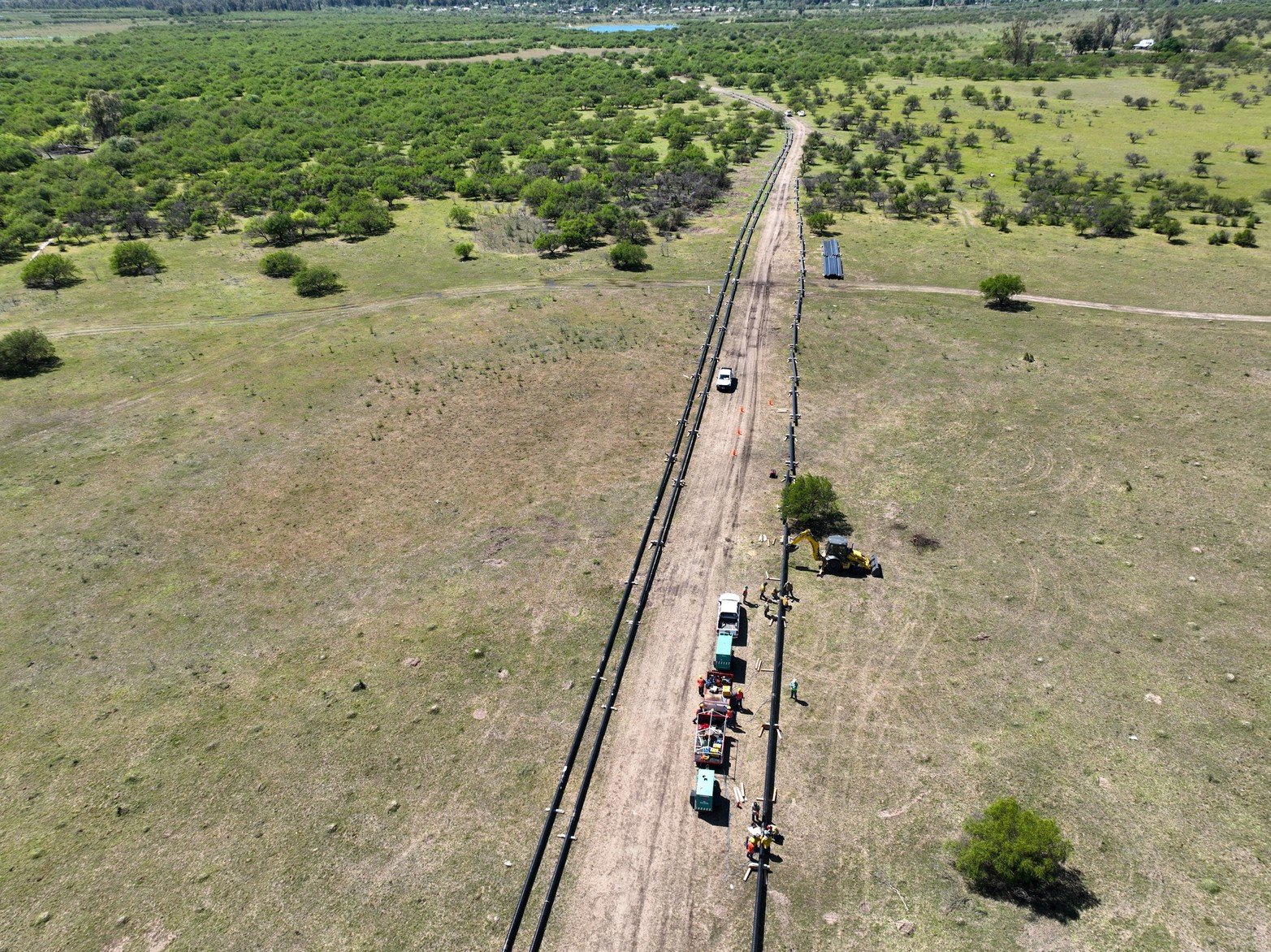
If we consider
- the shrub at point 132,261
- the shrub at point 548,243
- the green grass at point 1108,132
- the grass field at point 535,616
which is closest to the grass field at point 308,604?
the grass field at point 535,616

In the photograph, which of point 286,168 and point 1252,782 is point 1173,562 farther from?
point 286,168

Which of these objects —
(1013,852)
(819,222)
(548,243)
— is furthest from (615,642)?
(819,222)

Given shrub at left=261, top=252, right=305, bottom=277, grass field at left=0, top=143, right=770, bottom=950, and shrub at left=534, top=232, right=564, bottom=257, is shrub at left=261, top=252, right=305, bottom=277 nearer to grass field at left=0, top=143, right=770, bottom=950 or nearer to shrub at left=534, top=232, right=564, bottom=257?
grass field at left=0, top=143, right=770, bottom=950

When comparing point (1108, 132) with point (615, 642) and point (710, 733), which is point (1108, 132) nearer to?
point (615, 642)

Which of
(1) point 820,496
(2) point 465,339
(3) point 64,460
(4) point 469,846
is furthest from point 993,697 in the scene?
(3) point 64,460

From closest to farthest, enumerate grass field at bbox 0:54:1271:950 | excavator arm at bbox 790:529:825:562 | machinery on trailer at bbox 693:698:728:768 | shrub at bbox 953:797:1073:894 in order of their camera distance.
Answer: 1. shrub at bbox 953:797:1073:894
2. grass field at bbox 0:54:1271:950
3. machinery on trailer at bbox 693:698:728:768
4. excavator arm at bbox 790:529:825:562

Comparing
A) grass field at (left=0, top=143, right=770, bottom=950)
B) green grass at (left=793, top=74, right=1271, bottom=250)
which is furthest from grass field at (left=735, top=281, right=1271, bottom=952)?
green grass at (left=793, top=74, right=1271, bottom=250)

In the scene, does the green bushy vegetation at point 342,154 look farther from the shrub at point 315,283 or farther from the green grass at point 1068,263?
the green grass at point 1068,263
